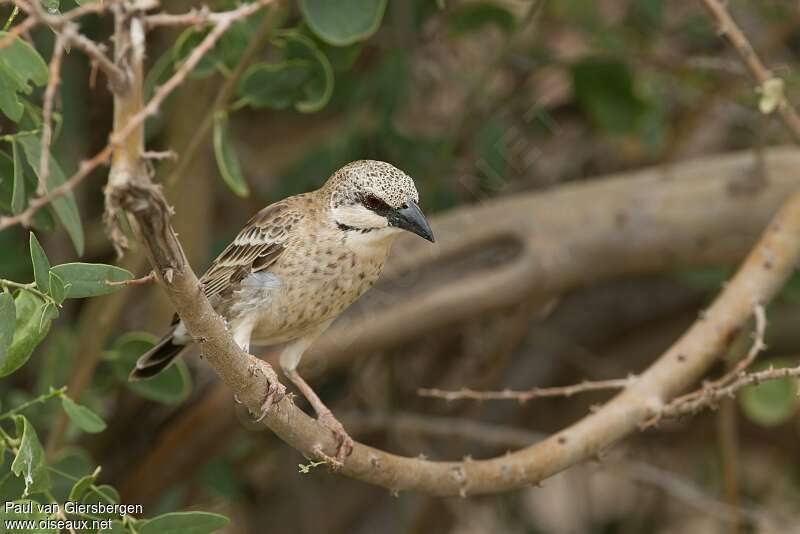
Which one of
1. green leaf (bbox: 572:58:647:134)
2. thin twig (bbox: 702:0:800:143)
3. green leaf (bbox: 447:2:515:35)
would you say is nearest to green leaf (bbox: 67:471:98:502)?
thin twig (bbox: 702:0:800:143)

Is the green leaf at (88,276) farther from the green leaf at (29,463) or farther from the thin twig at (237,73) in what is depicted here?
the thin twig at (237,73)

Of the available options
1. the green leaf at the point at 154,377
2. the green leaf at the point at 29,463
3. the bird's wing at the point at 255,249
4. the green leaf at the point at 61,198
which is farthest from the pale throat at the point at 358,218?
the green leaf at the point at 29,463

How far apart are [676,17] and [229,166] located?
124 inches

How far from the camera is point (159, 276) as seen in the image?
175 cm

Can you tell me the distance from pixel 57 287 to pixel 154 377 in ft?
3.87

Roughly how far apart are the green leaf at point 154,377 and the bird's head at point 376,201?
68cm

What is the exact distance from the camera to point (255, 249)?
9.73 ft

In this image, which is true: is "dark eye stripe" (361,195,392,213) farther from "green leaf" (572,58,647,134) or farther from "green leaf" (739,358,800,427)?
"green leaf" (572,58,647,134)

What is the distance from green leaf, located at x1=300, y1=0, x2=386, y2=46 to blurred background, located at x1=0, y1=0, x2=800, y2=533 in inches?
1.5

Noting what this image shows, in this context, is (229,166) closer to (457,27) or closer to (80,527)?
(80,527)

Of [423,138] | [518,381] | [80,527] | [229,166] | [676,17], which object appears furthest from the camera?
[676,17]

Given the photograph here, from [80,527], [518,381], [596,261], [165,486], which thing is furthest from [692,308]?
[80,527]

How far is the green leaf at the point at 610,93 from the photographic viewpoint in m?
4.34

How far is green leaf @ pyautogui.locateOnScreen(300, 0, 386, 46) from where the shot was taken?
2889 millimetres
